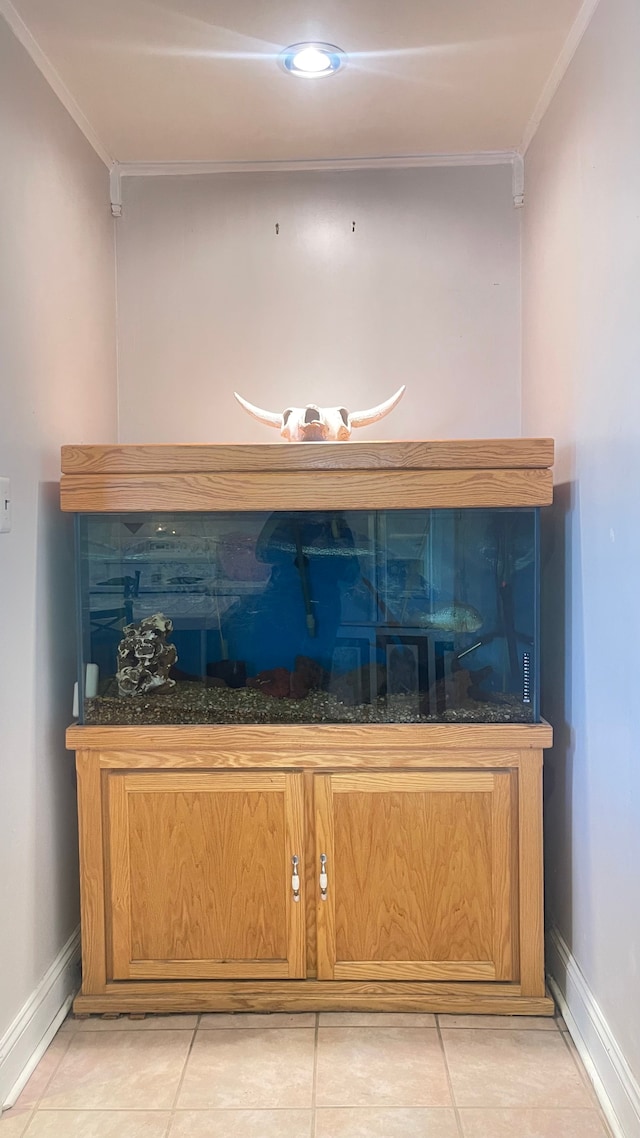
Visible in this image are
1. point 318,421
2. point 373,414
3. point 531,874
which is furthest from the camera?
point 373,414

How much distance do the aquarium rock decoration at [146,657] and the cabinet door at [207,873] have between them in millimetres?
215

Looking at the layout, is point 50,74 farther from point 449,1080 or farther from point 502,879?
point 449,1080

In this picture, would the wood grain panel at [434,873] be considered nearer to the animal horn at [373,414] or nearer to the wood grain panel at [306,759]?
the wood grain panel at [306,759]

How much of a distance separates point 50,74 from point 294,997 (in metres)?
2.35

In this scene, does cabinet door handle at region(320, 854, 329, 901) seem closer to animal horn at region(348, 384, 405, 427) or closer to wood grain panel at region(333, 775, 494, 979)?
wood grain panel at region(333, 775, 494, 979)

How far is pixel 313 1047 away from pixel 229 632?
97cm

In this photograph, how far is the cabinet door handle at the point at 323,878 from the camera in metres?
1.91

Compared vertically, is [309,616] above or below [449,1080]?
above

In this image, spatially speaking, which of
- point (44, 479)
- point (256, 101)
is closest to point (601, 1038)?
point (44, 479)

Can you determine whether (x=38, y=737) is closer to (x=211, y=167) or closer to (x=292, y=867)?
(x=292, y=867)

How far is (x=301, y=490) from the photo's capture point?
1.88 metres

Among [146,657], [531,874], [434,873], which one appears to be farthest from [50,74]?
[531,874]

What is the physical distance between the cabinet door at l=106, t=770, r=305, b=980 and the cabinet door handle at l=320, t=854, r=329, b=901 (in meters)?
0.06

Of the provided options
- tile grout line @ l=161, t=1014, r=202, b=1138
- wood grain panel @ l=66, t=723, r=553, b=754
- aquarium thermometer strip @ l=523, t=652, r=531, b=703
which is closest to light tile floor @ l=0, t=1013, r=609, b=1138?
tile grout line @ l=161, t=1014, r=202, b=1138
